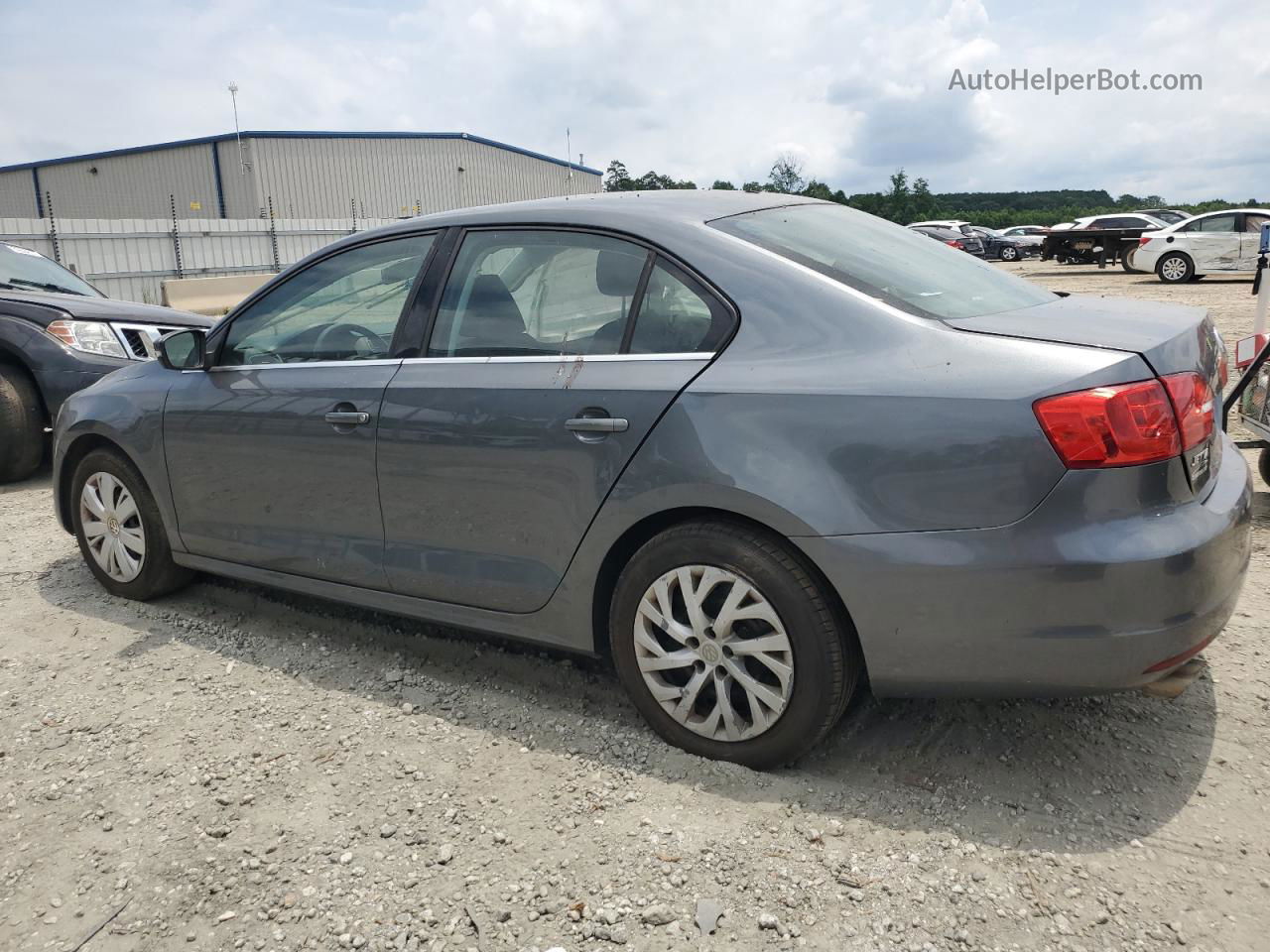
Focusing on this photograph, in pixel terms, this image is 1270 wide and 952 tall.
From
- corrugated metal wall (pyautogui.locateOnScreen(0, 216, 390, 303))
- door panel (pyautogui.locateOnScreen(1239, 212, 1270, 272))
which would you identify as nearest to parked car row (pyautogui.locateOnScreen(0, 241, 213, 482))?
corrugated metal wall (pyautogui.locateOnScreen(0, 216, 390, 303))

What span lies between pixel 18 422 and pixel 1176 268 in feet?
73.1

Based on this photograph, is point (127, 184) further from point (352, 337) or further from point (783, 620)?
point (783, 620)

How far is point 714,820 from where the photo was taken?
265 cm

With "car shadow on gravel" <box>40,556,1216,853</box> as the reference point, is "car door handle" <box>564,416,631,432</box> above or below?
above

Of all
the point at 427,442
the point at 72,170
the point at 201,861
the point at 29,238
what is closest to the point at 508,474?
the point at 427,442

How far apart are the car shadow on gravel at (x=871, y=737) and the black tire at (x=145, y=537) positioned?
0.31 metres

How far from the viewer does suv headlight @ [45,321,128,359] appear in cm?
683

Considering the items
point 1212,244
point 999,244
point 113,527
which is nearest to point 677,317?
point 113,527

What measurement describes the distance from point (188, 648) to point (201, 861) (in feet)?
4.87

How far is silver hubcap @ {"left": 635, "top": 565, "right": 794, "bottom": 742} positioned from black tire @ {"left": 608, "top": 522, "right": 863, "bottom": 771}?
20 mm

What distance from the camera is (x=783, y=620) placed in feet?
8.66

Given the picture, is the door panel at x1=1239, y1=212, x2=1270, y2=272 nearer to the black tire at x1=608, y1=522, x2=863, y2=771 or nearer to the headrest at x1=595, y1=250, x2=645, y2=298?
the headrest at x1=595, y1=250, x2=645, y2=298

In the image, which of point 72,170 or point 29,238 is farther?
point 72,170

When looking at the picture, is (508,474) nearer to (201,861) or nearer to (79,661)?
(201,861)
